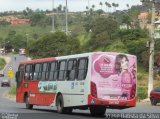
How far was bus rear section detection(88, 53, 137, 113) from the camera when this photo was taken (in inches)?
1014

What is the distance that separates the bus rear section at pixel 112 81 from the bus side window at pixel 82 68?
61 cm

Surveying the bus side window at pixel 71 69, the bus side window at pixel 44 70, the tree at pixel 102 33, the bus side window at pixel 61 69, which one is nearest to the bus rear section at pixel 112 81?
the bus side window at pixel 71 69

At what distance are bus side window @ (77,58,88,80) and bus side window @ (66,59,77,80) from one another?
0.53 meters

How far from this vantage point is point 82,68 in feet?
87.7

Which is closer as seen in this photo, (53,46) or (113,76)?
(113,76)

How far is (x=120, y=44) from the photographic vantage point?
94.5 meters

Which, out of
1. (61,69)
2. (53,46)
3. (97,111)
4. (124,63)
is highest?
(124,63)

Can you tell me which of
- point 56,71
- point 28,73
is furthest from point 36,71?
point 56,71

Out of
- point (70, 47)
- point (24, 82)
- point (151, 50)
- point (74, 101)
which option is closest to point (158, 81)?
point (70, 47)

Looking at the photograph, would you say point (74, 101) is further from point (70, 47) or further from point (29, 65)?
point (70, 47)

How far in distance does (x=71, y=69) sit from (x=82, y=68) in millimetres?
1336

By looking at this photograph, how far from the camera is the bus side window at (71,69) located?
27.6m

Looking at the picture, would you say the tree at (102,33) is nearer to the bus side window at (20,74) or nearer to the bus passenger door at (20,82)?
the bus passenger door at (20,82)

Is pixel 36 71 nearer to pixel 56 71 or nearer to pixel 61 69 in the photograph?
pixel 56 71
